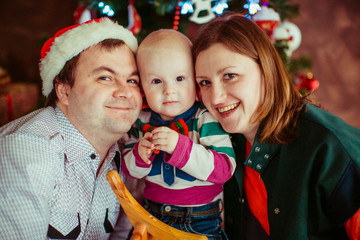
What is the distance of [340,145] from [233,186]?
1.94ft

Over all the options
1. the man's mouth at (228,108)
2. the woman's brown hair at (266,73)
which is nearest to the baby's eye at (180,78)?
the woman's brown hair at (266,73)

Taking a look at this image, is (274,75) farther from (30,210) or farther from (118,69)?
(30,210)

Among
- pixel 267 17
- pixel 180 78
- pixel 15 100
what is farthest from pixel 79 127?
pixel 15 100

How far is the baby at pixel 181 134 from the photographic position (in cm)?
128

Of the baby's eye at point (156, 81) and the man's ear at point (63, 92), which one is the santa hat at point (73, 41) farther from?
the baby's eye at point (156, 81)

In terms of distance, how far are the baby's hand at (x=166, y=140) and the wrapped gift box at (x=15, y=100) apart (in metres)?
1.54

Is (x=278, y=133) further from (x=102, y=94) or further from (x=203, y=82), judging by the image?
(x=102, y=94)

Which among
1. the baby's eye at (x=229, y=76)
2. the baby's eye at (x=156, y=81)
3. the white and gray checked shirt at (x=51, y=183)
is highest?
the baby's eye at (x=229, y=76)

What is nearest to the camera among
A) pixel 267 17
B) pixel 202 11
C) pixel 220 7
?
pixel 220 7

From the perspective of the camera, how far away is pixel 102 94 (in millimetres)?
1299

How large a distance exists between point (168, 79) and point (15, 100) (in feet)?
6.81

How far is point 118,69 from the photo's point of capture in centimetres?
133

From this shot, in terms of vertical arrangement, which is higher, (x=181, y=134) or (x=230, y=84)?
(x=230, y=84)

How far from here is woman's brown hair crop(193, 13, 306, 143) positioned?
122 centimetres
